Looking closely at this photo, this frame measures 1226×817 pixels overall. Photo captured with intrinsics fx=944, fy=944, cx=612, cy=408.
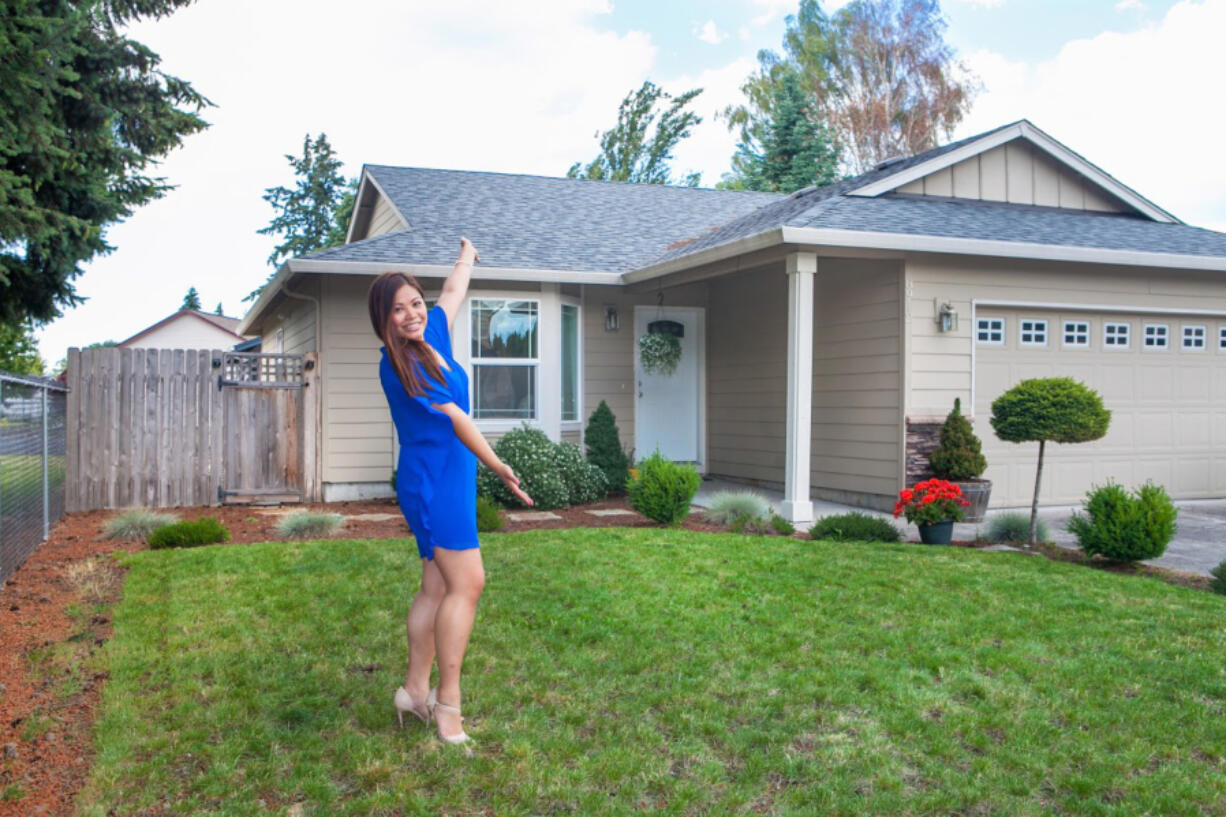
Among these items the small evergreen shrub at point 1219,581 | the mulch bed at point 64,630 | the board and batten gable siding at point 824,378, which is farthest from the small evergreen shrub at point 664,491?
the small evergreen shrub at point 1219,581

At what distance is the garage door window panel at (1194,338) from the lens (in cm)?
1007

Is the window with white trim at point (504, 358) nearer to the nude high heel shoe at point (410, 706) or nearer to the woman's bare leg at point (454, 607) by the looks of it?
the nude high heel shoe at point (410, 706)

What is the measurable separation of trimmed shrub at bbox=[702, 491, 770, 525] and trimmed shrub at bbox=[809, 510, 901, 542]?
0.65m

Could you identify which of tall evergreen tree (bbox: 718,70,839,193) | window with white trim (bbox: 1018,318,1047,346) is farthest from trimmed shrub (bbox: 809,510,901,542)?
tall evergreen tree (bbox: 718,70,839,193)

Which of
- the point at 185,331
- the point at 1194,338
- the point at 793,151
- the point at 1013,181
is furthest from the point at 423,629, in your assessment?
the point at 185,331

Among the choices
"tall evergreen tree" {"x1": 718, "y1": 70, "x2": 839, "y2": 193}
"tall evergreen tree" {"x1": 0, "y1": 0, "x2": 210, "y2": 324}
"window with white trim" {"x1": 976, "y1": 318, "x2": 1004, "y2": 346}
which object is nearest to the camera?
"tall evergreen tree" {"x1": 0, "y1": 0, "x2": 210, "y2": 324}

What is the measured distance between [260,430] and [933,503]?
22.2 ft

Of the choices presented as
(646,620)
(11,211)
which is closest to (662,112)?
(11,211)

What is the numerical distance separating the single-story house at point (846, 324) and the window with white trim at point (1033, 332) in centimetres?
2

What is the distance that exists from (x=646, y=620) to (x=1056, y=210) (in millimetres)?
8125

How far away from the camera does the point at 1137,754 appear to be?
126 inches

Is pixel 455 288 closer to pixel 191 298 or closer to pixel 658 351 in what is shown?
pixel 658 351

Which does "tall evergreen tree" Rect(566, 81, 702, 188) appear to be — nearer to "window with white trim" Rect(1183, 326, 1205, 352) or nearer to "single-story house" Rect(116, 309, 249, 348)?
"single-story house" Rect(116, 309, 249, 348)

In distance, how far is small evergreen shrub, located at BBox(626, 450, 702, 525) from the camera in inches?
303
